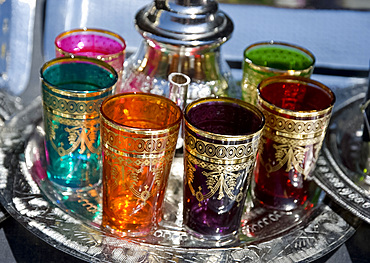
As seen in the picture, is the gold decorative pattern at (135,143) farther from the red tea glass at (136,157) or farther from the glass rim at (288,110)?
the glass rim at (288,110)

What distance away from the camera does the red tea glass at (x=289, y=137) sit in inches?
24.6

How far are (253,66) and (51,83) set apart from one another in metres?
0.25

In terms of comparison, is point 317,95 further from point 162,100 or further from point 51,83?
point 51,83

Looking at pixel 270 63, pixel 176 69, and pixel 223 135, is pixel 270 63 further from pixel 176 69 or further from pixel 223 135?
pixel 223 135

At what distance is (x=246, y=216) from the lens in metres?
0.68

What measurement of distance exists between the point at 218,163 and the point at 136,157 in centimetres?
8

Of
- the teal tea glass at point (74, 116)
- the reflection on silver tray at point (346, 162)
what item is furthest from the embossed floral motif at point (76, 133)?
the reflection on silver tray at point (346, 162)

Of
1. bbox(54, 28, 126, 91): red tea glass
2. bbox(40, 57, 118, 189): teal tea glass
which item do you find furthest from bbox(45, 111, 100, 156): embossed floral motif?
bbox(54, 28, 126, 91): red tea glass

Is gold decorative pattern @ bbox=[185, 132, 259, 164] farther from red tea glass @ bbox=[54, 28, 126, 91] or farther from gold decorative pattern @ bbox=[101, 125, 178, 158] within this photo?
red tea glass @ bbox=[54, 28, 126, 91]

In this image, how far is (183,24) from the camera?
700mm

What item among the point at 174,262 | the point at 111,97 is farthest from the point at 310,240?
the point at 111,97

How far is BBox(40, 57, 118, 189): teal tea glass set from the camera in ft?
2.05

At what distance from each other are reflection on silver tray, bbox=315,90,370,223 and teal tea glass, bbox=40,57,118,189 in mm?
266

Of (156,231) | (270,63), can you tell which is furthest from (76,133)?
(270,63)
